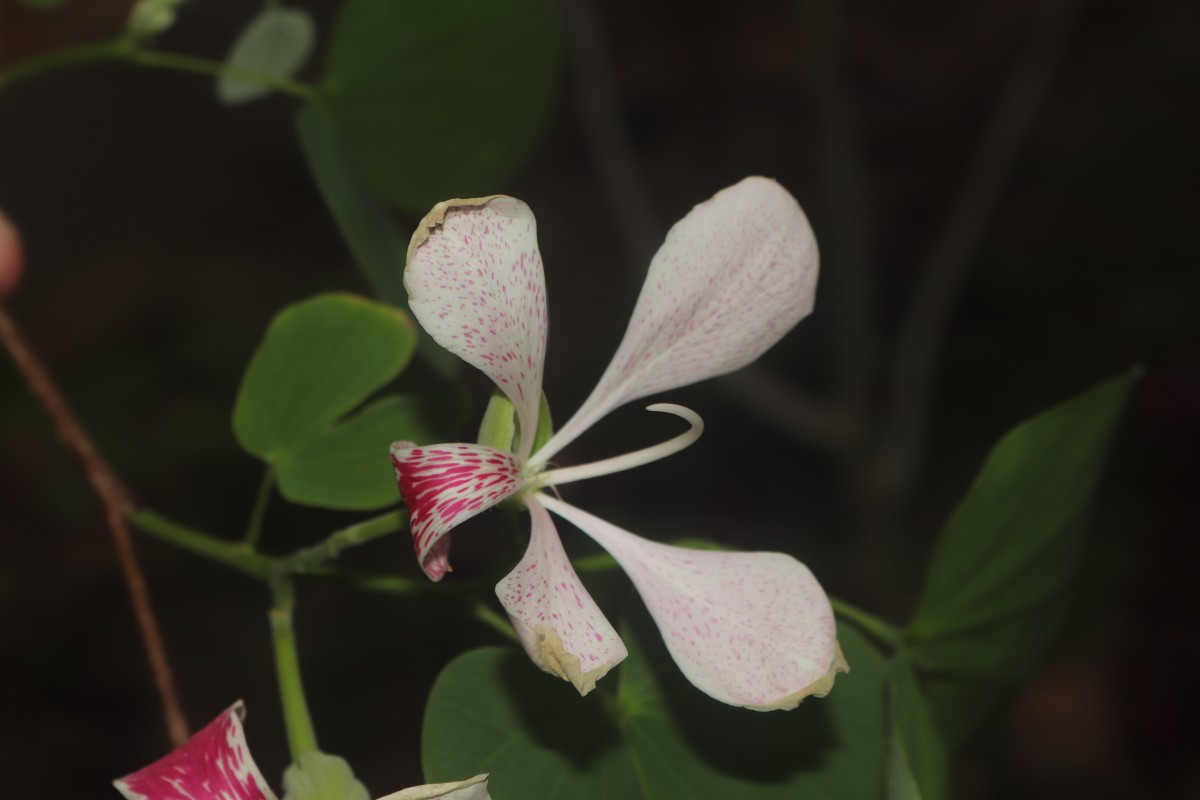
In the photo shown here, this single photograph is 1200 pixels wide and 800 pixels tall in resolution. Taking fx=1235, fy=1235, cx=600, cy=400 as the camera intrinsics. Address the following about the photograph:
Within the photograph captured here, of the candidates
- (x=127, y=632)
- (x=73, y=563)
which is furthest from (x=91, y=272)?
(x=127, y=632)

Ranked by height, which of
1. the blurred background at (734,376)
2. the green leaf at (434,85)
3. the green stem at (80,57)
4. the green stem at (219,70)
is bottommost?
the blurred background at (734,376)

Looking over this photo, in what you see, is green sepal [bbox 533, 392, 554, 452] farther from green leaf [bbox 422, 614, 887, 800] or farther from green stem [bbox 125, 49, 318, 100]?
green stem [bbox 125, 49, 318, 100]

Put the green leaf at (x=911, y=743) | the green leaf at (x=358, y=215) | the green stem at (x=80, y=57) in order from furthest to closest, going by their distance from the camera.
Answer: the green stem at (x=80, y=57), the green leaf at (x=358, y=215), the green leaf at (x=911, y=743)

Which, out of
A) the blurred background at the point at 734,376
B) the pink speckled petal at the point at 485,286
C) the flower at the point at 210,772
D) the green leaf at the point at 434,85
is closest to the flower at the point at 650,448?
the pink speckled petal at the point at 485,286

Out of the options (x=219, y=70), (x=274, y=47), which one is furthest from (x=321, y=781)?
(x=274, y=47)

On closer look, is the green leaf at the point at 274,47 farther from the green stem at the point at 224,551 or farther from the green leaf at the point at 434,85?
the green stem at the point at 224,551

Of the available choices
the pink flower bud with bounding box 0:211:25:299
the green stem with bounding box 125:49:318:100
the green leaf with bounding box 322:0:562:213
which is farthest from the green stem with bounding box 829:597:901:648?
the pink flower bud with bounding box 0:211:25:299

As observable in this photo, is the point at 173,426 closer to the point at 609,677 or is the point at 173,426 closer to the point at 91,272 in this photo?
the point at 91,272

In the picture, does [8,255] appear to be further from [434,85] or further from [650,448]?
[650,448]
